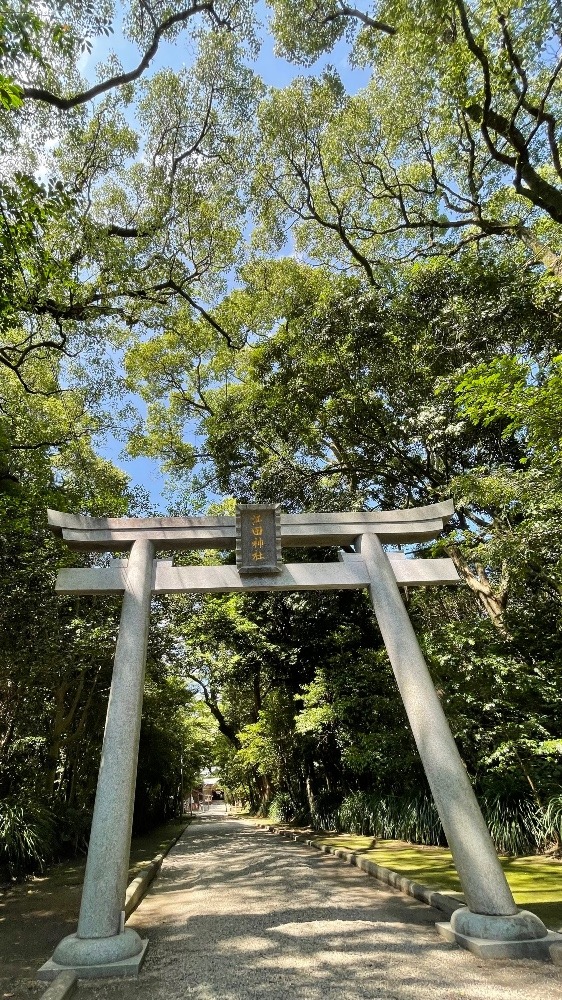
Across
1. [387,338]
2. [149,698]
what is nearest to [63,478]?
[149,698]

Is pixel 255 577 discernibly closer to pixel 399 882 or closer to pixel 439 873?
pixel 399 882

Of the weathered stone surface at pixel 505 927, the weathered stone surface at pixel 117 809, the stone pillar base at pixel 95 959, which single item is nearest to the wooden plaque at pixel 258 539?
the weathered stone surface at pixel 117 809

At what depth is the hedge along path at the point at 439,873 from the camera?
182 inches

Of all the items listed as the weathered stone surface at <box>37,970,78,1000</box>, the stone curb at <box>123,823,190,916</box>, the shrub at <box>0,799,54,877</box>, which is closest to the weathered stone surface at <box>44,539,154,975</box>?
the weathered stone surface at <box>37,970,78,1000</box>

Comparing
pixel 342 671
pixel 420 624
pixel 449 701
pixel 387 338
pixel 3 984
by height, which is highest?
pixel 387 338

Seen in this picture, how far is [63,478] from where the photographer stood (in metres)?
11.4

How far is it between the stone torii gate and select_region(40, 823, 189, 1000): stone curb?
141mm

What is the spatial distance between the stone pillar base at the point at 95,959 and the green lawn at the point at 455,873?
9.72ft

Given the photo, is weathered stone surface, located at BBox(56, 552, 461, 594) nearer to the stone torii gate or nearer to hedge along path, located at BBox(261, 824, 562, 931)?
the stone torii gate

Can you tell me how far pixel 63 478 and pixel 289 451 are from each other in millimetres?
5015

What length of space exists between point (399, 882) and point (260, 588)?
12.0ft

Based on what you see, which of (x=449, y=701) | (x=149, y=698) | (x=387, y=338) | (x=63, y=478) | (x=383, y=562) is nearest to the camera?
(x=383, y=562)

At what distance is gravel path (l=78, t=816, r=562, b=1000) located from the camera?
3.15 meters

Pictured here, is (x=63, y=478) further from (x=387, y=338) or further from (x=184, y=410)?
(x=387, y=338)
